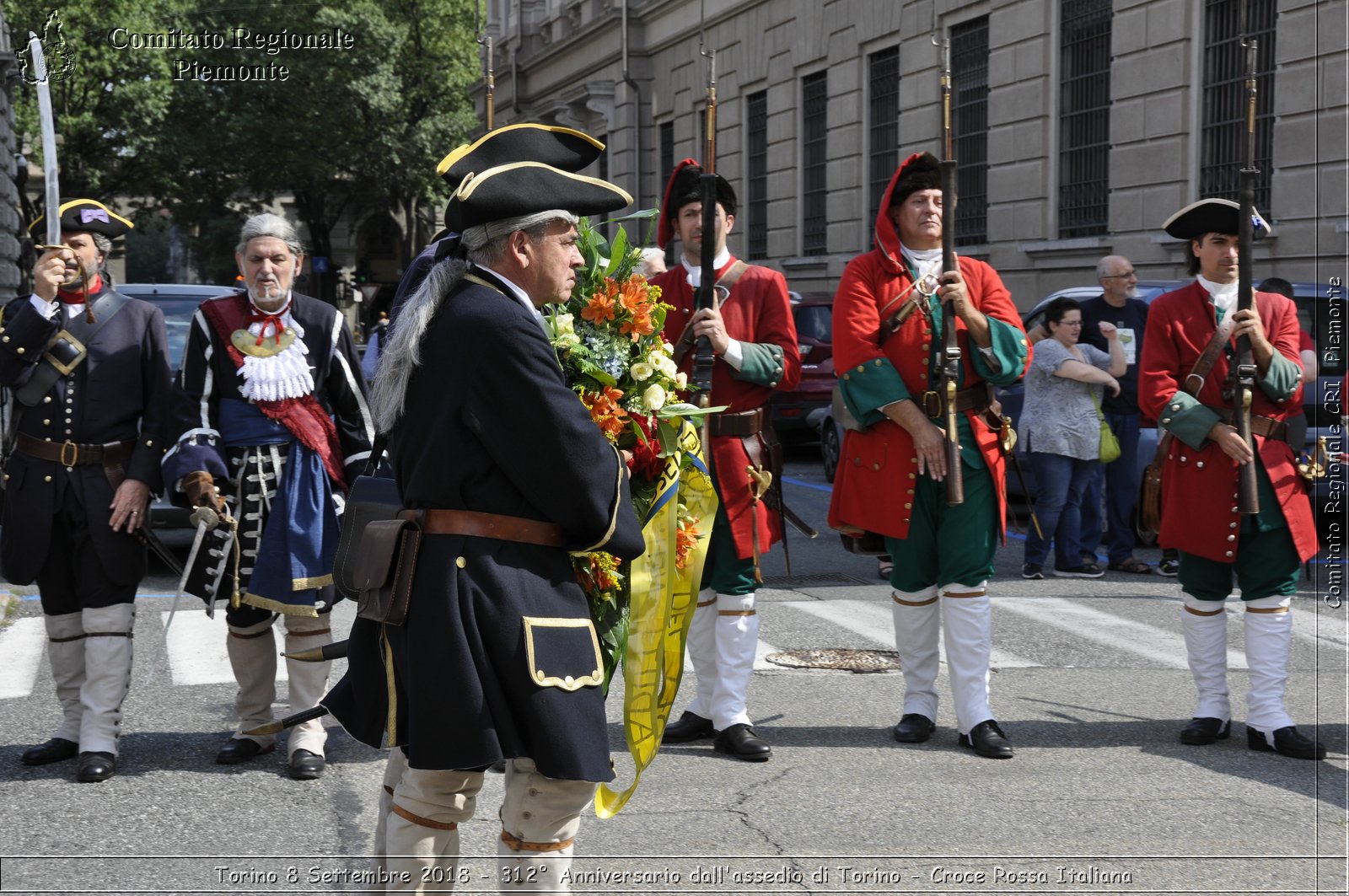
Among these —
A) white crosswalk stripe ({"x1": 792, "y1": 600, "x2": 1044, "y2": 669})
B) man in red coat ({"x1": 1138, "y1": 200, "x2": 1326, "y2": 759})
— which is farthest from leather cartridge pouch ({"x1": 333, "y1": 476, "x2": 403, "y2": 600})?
white crosswalk stripe ({"x1": 792, "y1": 600, "x2": 1044, "y2": 669})

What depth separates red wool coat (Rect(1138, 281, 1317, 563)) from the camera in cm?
614

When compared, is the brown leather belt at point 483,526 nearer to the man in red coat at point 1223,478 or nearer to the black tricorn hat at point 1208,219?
the man in red coat at point 1223,478

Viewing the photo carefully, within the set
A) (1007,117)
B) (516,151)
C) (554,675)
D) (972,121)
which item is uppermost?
(972,121)

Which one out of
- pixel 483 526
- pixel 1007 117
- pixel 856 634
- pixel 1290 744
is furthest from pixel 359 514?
pixel 1007 117

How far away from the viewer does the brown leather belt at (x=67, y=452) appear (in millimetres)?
5824

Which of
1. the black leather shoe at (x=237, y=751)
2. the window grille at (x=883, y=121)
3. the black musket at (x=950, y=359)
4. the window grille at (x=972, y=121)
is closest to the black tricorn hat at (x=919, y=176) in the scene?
the black musket at (x=950, y=359)

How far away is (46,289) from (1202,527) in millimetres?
4598

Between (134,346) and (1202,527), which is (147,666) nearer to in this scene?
(134,346)

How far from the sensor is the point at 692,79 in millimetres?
27547

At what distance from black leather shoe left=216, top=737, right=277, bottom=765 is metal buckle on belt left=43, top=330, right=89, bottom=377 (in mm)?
1532

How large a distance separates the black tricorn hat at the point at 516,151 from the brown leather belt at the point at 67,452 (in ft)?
8.88

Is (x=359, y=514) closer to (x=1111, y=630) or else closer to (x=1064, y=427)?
(x=1111, y=630)

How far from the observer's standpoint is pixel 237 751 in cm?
589

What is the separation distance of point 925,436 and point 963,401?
238 millimetres
